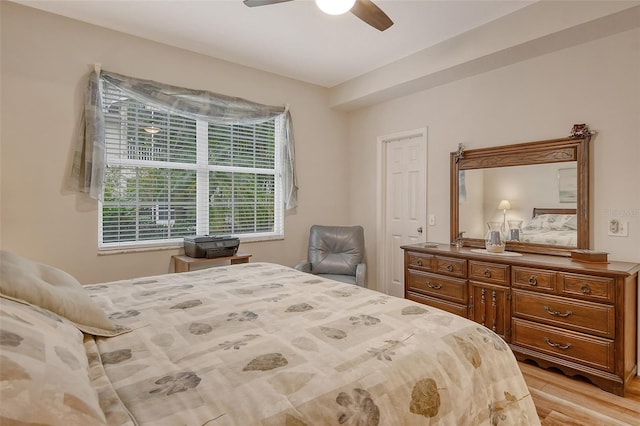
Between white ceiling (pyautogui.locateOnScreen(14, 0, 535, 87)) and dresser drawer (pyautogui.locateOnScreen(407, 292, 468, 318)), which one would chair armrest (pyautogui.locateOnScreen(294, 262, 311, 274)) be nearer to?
dresser drawer (pyautogui.locateOnScreen(407, 292, 468, 318))

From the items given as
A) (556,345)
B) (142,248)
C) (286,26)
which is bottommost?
(556,345)

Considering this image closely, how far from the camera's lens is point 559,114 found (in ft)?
9.48

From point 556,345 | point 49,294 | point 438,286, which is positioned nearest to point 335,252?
point 438,286

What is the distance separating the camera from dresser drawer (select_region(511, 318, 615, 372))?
2.29 meters

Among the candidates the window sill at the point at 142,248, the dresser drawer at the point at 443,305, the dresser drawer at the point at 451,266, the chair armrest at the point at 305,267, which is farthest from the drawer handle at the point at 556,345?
the window sill at the point at 142,248

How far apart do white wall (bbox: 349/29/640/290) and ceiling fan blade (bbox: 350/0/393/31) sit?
158 cm

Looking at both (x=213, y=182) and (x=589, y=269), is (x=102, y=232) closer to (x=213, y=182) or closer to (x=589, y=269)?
(x=213, y=182)

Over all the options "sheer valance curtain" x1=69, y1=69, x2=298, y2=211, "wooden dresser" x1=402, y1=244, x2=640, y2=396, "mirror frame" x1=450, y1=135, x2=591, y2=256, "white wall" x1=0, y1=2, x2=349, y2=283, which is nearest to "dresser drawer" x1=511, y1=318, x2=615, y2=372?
"wooden dresser" x1=402, y1=244, x2=640, y2=396

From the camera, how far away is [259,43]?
3371mm

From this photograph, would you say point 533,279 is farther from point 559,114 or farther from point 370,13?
point 370,13

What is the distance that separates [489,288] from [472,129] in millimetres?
1601

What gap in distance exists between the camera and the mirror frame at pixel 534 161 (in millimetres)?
2732

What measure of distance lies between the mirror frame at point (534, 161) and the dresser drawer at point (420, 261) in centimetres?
48

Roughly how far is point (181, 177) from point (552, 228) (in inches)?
138
